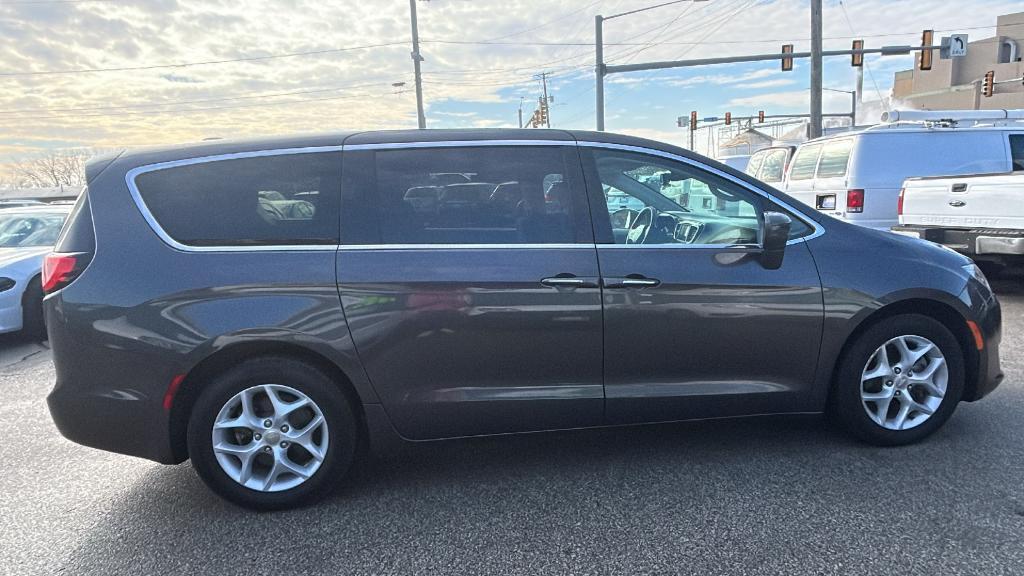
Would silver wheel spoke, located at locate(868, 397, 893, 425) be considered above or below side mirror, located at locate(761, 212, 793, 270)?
below

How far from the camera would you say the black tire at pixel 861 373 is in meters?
3.27

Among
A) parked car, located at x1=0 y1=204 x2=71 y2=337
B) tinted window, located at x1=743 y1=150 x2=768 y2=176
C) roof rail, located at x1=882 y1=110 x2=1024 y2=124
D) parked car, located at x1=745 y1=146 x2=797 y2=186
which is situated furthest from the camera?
tinted window, located at x1=743 y1=150 x2=768 y2=176

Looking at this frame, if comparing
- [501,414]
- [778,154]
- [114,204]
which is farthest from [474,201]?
[778,154]

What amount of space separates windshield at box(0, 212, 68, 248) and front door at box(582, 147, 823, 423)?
277 inches

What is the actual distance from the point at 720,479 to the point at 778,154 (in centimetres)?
1075

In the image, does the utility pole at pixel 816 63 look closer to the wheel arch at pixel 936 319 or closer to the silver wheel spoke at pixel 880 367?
the wheel arch at pixel 936 319

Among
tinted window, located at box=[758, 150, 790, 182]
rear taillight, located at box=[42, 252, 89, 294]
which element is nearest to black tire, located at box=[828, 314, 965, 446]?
rear taillight, located at box=[42, 252, 89, 294]

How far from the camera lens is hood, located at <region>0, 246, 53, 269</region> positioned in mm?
6532

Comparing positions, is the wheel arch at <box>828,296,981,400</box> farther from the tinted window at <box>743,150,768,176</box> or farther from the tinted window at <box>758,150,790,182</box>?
the tinted window at <box>743,150,768,176</box>

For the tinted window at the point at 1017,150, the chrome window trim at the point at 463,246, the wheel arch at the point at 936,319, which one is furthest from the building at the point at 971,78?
the chrome window trim at the point at 463,246

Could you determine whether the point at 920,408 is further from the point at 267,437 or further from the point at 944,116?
the point at 944,116

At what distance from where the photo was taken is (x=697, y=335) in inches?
121

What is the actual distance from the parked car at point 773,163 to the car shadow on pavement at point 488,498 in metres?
9.27

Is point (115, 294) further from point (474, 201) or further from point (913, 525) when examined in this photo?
point (913, 525)
